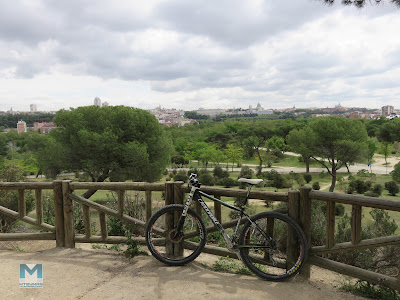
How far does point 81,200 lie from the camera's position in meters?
4.77

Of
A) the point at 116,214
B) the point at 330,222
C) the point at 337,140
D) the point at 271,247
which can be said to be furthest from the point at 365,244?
the point at 337,140

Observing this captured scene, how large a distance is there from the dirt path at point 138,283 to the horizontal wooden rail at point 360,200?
101cm

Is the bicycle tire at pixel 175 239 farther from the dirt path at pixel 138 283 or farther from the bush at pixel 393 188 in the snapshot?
the bush at pixel 393 188

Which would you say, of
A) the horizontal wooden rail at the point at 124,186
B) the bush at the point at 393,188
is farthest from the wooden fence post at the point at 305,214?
the bush at the point at 393,188

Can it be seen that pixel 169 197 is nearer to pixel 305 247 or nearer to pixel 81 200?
pixel 81 200

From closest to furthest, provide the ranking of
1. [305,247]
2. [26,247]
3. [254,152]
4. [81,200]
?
1. [305,247]
2. [81,200]
3. [26,247]
4. [254,152]

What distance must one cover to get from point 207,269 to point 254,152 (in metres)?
52.7

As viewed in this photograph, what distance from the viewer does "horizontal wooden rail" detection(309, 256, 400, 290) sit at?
331 cm

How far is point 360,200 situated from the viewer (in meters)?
3.42

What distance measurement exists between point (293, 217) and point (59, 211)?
3.43m

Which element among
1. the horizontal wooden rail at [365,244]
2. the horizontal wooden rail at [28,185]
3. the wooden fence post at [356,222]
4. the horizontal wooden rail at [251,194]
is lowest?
the horizontal wooden rail at [365,244]

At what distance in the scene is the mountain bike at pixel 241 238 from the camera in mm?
3842

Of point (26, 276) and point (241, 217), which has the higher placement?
point (241, 217)

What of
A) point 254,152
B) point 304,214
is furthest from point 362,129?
point 304,214
